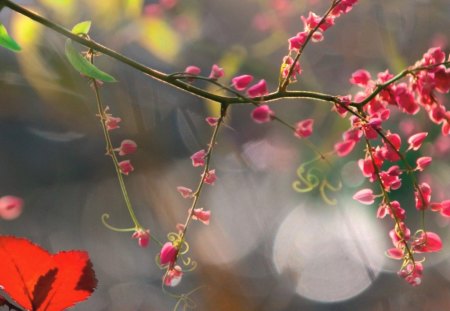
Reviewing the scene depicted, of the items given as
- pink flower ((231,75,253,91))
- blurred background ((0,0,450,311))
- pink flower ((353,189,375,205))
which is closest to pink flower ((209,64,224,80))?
pink flower ((231,75,253,91))

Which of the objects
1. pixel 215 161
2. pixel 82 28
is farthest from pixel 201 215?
pixel 215 161

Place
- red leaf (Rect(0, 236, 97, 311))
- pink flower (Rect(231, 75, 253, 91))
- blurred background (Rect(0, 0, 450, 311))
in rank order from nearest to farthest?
red leaf (Rect(0, 236, 97, 311)) → pink flower (Rect(231, 75, 253, 91)) → blurred background (Rect(0, 0, 450, 311))

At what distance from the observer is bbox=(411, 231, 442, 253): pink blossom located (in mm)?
336

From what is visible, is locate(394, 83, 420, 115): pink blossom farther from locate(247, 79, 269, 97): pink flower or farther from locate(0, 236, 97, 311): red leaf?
locate(0, 236, 97, 311): red leaf

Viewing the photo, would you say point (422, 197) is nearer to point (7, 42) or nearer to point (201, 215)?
point (201, 215)

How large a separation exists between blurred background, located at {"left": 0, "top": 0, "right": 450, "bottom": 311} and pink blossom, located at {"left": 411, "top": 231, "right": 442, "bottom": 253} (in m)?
0.67

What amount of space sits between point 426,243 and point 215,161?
0.82m

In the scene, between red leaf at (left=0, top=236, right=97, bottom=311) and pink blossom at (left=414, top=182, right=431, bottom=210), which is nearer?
red leaf at (left=0, top=236, right=97, bottom=311)

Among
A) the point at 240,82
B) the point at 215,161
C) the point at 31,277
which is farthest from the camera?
the point at 215,161

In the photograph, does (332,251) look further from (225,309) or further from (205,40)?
(205,40)

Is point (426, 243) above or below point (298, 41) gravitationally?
below

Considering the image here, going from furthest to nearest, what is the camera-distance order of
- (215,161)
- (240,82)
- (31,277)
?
(215,161) → (240,82) → (31,277)

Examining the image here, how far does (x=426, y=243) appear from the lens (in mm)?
337

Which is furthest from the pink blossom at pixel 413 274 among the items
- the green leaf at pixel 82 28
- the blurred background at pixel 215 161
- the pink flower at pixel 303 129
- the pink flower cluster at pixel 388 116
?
the blurred background at pixel 215 161
